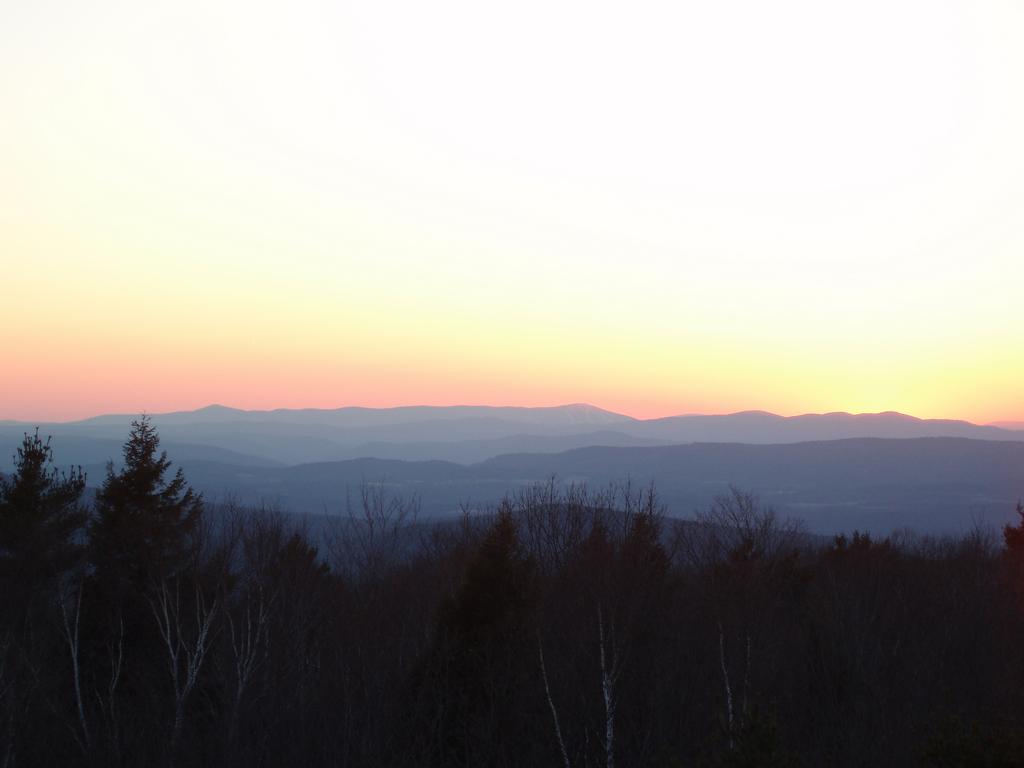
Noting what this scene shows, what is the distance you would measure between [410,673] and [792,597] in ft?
54.0

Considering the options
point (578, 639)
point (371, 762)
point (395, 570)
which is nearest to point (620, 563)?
point (578, 639)

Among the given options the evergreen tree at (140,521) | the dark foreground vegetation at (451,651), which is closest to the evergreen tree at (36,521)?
the dark foreground vegetation at (451,651)

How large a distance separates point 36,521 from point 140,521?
4.18m

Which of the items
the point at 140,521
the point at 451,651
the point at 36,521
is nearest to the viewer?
the point at 451,651

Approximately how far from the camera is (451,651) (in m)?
17.9

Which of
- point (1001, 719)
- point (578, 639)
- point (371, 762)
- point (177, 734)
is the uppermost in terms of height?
point (1001, 719)

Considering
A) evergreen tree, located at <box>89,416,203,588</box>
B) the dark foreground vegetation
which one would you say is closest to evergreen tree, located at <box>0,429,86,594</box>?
the dark foreground vegetation

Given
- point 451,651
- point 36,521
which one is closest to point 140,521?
point 36,521

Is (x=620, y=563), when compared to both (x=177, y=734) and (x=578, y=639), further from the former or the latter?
(x=177, y=734)

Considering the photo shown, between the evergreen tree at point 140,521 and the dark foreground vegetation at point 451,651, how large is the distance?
0.08 metres

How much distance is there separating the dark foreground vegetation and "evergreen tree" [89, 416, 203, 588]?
3.0 inches

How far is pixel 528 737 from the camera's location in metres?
17.9

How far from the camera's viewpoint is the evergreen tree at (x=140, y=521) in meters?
25.0

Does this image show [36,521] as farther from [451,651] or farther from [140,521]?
[451,651]
